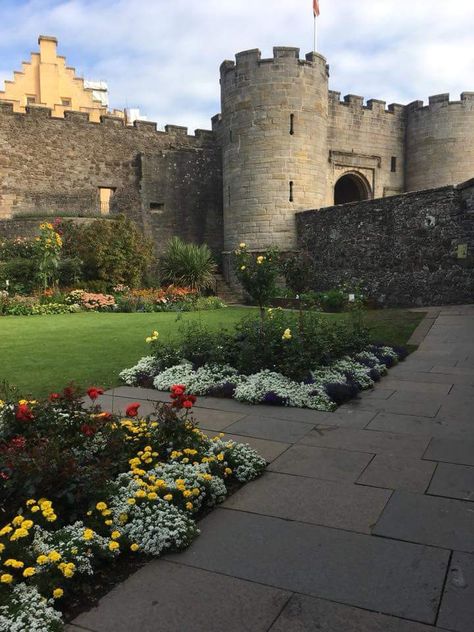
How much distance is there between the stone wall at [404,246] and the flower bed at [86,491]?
10.6m

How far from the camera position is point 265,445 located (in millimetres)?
3643

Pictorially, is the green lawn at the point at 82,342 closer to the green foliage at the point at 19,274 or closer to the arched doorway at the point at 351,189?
the green foliage at the point at 19,274

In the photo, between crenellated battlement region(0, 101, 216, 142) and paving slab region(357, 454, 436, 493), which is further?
crenellated battlement region(0, 101, 216, 142)

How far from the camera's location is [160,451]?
3193mm

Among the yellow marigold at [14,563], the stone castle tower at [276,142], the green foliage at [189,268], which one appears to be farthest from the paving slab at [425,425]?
the green foliage at [189,268]

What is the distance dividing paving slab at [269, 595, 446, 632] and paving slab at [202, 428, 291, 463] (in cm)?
146

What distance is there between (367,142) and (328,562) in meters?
20.5

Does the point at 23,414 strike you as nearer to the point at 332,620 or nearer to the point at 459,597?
the point at 332,620

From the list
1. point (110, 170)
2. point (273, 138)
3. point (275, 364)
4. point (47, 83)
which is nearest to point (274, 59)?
point (273, 138)

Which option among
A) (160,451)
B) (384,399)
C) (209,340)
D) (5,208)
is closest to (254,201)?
(5,208)

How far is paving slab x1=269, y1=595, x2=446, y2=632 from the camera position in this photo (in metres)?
1.76

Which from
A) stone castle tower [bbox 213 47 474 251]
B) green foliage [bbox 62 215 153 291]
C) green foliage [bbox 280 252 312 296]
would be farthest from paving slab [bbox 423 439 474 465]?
stone castle tower [bbox 213 47 474 251]

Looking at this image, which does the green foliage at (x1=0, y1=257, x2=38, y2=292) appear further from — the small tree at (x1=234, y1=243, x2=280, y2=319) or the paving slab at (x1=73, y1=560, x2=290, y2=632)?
the paving slab at (x1=73, y1=560, x2=290, y2=632)

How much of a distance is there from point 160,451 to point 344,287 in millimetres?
12127
